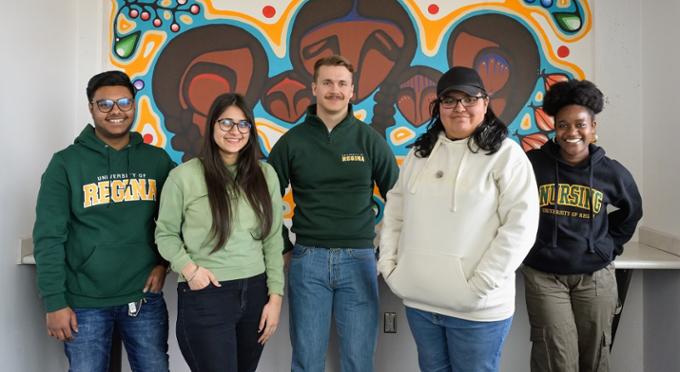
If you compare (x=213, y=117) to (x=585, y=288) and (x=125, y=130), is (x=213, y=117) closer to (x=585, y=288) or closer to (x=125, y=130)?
(x=125, y=130)

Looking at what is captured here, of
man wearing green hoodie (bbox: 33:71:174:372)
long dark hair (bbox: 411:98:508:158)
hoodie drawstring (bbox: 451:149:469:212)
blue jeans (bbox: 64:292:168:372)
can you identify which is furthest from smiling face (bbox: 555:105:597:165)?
blue jeans (bbox: 64:292:168:372)

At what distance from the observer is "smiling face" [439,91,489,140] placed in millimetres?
1546

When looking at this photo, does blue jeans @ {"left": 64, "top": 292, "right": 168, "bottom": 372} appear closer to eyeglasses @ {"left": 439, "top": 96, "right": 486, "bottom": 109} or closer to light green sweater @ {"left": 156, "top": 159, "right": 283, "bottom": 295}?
light green sweater @ {"left": 156, "top": 159, "right": 283, "bottom": 295}

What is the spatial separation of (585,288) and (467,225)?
72 cm

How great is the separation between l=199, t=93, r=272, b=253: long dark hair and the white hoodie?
530mm

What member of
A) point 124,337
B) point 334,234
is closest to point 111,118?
point 124,337

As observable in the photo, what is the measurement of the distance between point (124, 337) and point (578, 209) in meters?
1.83

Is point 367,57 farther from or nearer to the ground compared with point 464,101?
farther from the ground

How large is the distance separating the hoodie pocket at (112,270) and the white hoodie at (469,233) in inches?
38.4

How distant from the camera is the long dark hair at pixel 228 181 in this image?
160cm

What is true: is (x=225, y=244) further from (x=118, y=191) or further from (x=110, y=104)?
(x=110, y=104)

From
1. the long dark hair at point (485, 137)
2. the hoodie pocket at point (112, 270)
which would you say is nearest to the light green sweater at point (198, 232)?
the hoodie pocket at point (112, 270)

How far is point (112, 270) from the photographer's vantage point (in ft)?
5.66

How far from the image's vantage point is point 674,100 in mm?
2262
